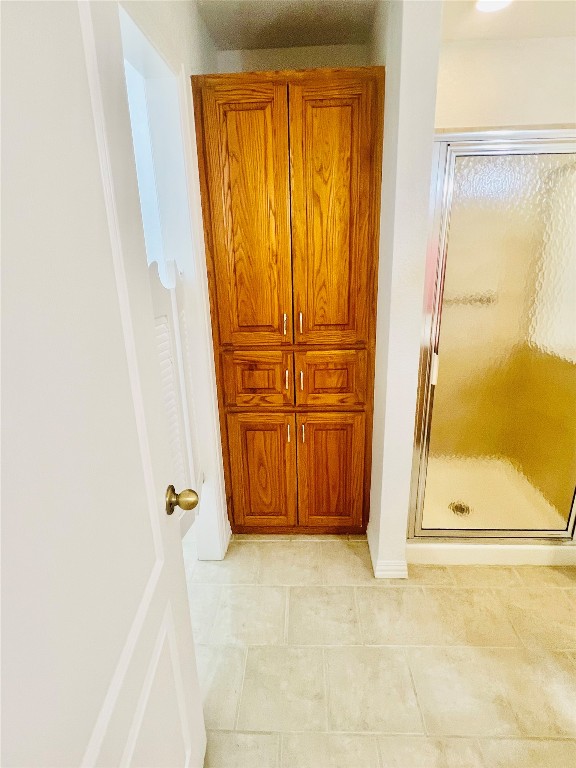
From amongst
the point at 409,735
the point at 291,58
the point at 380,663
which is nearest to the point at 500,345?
the point at 380,663

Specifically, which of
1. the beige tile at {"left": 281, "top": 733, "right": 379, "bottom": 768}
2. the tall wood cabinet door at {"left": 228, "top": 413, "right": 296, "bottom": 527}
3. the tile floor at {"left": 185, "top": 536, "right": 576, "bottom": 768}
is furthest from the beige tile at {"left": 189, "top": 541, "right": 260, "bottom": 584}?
the beige tile at {"left": 281, "top": 733, "right": 379, "bottom": 768}

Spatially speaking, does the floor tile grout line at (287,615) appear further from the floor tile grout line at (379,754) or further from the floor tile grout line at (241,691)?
the floor tile grout line at (379,754)

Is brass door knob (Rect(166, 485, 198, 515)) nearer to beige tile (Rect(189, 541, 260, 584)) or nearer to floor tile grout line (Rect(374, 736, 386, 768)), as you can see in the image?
floor tile grout line (Rect(374, 736, 386, 768))

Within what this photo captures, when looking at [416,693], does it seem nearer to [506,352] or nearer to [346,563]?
[346,563]

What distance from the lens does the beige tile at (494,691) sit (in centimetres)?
130

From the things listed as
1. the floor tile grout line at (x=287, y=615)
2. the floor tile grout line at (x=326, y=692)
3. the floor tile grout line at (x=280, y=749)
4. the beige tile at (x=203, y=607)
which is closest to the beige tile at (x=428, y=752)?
the floor tile grout line at (x=326, y=692)

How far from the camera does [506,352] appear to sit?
1.73 meters

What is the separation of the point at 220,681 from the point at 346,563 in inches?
30.6

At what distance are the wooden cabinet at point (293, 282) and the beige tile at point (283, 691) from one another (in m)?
0.69

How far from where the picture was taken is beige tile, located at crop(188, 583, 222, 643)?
1.66 m

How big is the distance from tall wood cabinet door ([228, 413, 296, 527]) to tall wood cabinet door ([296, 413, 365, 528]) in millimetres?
57

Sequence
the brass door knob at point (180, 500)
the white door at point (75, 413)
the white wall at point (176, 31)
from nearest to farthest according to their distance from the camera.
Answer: the white door at point (75, 413), the brass door knob at point (180, 500), the white wall at point (176, 31)

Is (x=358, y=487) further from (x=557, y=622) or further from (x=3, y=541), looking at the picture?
(x=3, y=541)

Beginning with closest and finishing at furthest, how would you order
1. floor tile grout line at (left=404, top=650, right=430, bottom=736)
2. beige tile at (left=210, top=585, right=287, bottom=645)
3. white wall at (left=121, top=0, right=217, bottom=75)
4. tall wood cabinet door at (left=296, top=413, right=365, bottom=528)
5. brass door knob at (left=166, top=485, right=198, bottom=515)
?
brass door knob at (left=166, top=485, right=198, bottom=515) → white wall at (left=121, top=0, right=217, bottom=75) → floor tile grout line at (left=404, top=650, right=430, bottom=736) → beige tile at (left=210, top=585, right=287, bottom=645) → tall wood cabinet door at (left=296, top=413, right=365, bottom=528)
